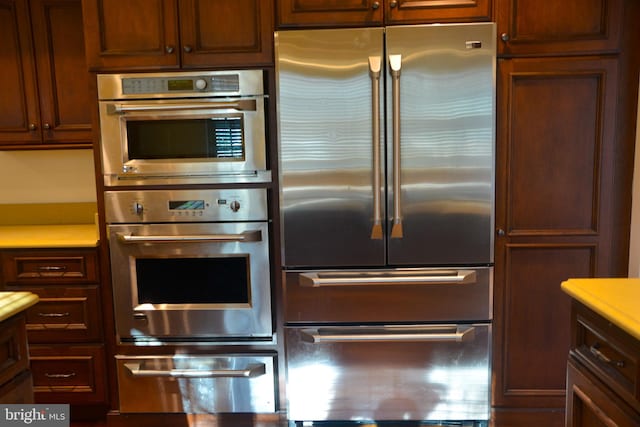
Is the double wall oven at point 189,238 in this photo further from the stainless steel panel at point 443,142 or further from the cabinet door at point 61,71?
the stainless steel panel at point 443,142

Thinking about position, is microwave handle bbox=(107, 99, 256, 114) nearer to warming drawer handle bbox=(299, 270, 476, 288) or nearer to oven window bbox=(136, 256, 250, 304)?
oven window bbox=(136, 256, 250, 304)

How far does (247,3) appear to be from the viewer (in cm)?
207

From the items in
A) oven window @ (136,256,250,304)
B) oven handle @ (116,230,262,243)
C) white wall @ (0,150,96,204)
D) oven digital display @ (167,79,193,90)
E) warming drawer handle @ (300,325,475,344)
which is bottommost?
warming drawer handle @ (300,325,475,344)

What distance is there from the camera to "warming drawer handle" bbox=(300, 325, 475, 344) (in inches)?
83.7

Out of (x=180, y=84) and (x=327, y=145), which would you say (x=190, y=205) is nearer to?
(x=180, y=84)

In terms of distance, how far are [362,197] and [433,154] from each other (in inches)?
13.4

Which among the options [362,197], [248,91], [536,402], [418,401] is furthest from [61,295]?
[536,402]


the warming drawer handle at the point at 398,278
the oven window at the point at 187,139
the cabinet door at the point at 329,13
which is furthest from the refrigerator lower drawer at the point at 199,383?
the cabinet door at the point at 329,13

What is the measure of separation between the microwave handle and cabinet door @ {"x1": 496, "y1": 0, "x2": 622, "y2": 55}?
1069 millimetres

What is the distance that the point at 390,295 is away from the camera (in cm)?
214

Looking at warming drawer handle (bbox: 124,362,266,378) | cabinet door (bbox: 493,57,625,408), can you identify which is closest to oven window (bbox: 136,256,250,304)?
warming drawer handle (bbox: 124,362,266,378)

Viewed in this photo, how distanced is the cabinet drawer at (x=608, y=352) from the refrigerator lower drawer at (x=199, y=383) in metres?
1.32

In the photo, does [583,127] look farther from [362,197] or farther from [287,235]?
[287,235]

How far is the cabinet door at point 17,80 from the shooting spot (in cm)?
243
